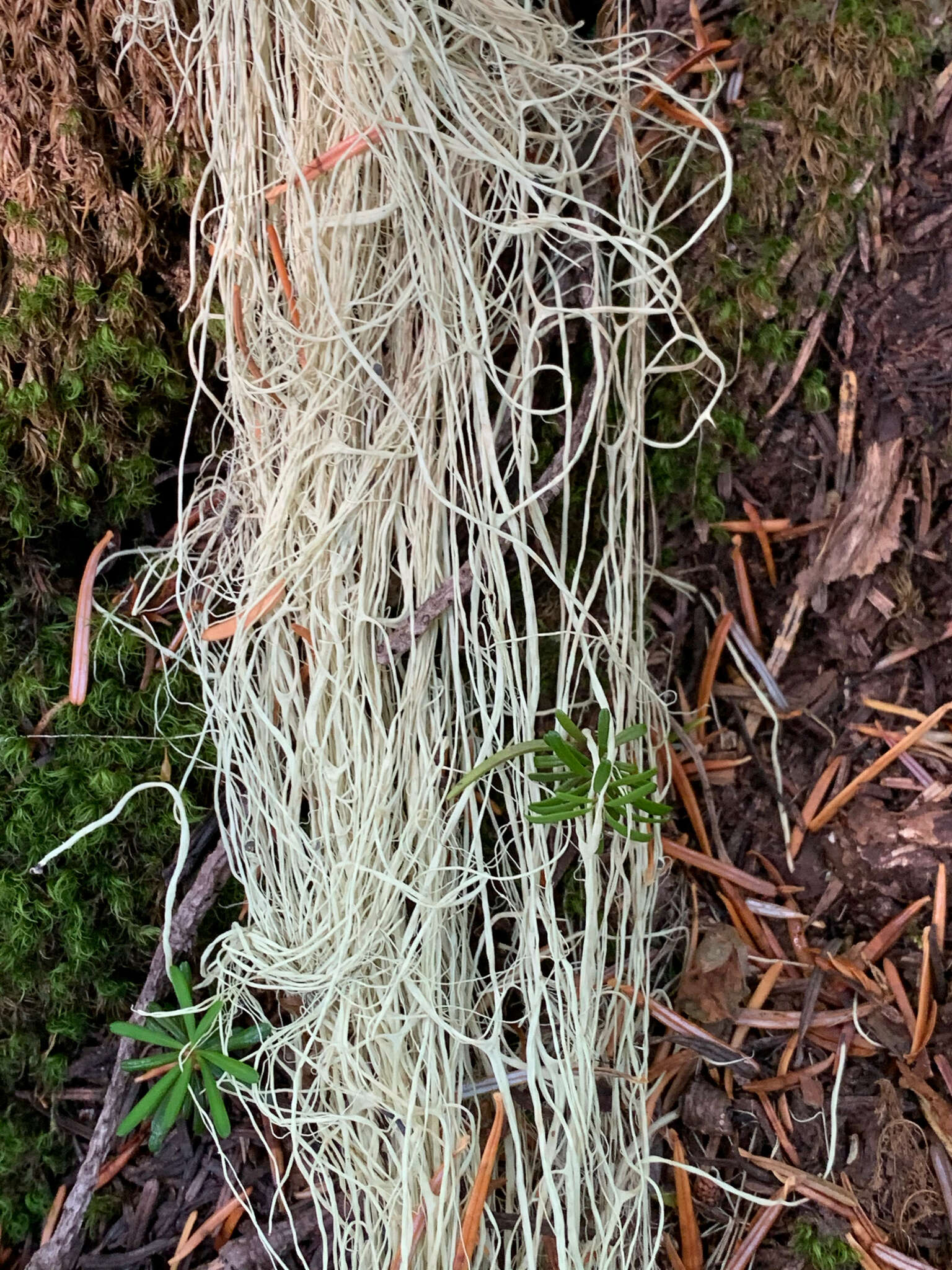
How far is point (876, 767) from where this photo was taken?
1.11 metres

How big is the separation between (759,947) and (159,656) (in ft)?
2.83

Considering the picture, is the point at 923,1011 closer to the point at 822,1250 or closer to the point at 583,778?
the point at 822,1250

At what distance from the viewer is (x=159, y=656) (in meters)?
1.14

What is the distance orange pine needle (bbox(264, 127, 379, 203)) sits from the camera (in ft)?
3.18

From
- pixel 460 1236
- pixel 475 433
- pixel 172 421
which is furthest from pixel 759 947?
pixel 172 421

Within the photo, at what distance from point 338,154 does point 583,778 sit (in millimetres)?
755

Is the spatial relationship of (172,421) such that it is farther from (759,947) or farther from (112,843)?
(759,947)

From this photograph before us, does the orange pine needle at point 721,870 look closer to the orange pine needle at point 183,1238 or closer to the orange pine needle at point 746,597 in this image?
the orange pine needle at point 746,597

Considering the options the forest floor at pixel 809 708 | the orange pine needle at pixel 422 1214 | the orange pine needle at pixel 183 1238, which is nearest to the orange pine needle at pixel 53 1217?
the forest floor at pixel 809 708

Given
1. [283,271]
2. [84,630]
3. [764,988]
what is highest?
[283,271]

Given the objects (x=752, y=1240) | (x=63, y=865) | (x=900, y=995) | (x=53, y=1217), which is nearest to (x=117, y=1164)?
Answer: (x=53, y=1217)

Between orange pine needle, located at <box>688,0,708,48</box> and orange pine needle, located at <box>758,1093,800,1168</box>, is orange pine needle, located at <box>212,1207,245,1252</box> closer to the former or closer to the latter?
orange pine needle, located at <box>758,1093,800,1168</box>

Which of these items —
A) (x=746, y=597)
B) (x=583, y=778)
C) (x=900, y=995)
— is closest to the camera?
(x=583, y=778)

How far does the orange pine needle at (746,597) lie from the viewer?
3.78 ft
